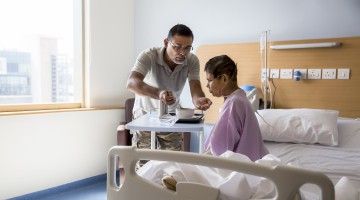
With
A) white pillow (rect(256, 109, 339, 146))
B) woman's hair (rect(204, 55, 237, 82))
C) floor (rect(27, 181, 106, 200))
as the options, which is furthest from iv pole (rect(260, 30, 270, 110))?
floor (rect(27, 181, 106, 200))

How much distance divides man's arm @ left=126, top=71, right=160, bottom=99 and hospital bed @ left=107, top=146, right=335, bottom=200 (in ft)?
3.27

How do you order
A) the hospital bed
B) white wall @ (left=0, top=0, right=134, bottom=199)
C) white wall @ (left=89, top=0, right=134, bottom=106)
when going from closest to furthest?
the hospital bed, white wall @ (left=0, top=0, right=134, bottom=199), white wall @ (left=89, top=0, right=134, bottom=106)

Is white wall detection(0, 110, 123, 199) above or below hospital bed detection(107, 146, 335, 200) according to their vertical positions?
below

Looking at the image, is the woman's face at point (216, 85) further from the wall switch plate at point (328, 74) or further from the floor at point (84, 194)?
the floor at point (84, 194)

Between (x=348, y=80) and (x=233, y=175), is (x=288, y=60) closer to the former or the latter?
(x=348, y=80)

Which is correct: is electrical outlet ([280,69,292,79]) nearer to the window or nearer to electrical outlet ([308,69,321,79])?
electrical outlet ([308,69,321,79])

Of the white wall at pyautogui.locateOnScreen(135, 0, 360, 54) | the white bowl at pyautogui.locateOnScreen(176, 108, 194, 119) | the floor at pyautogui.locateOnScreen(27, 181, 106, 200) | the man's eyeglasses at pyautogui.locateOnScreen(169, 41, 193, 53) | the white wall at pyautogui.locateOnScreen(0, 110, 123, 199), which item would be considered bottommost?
the floor at pyautogui.locateOnScreen(27, 181, 106, 200)

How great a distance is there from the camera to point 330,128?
210 cm

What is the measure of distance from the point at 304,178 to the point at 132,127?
1125 mm

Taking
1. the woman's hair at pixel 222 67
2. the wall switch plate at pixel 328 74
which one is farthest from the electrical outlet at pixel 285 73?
the woman's hair at pixel 222 67

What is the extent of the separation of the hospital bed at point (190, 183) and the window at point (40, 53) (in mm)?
2095

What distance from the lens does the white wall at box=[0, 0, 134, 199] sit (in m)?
2.58

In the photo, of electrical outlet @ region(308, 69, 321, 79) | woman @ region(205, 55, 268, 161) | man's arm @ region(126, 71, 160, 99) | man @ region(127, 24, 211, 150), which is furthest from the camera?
electrical outlet @ region(308, 69, 321, 79)

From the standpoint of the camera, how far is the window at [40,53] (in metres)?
2.72
